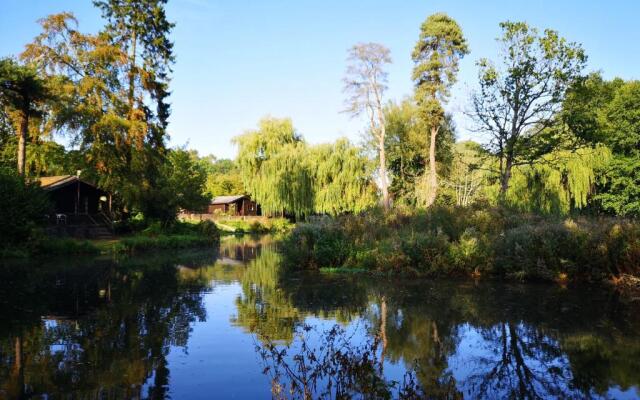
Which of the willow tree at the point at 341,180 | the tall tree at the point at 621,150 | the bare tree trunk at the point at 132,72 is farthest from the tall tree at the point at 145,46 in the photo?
the tall tree at the point at 621,150

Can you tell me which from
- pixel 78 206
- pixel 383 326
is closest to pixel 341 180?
pixel 78 206

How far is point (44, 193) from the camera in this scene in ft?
80.5

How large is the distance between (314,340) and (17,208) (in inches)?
812

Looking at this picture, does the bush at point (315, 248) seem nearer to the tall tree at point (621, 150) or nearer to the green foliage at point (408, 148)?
the tall tree at point (621, 150)

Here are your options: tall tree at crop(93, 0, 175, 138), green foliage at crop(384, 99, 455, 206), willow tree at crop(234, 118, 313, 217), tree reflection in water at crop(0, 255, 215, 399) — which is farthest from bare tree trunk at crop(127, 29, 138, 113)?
green foliage at crop(384, 99, 455, 206)

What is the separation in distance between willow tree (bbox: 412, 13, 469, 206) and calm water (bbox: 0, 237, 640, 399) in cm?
2104

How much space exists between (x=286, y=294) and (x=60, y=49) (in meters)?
26.9

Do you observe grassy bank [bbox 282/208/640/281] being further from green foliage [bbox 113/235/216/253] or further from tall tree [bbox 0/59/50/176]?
tall tree [bbox 0/59/50/176]

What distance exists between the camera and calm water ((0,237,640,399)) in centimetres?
574

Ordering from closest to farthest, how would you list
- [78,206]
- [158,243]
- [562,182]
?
[158,243] < [562,182] < [78,206]

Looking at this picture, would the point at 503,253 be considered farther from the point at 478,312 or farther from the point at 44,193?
the point at 44,193

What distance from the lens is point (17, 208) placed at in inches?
887

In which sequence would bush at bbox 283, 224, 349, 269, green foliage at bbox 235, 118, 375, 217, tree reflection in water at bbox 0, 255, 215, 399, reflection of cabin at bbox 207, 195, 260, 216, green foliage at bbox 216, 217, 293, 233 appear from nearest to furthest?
tree reflection in water at bbox 0, 255, 215, 399 → bush at bbox 283, 224, 349, 269 → green foliage at bbox 235, 118, 375, 217 → green foliage at bbox 216, 217, 293, 233 → reflection of cabin at bbox 207, 195, 260, 216

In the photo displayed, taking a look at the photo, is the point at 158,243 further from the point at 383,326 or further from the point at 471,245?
the point at 383,326
